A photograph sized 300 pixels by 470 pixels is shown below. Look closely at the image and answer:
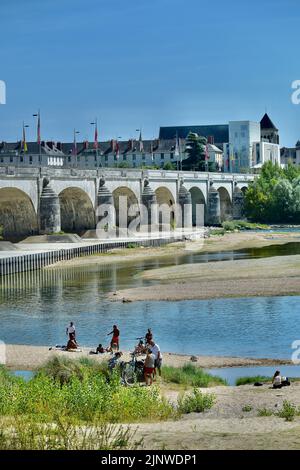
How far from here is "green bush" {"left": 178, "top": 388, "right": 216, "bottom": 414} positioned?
25141 millimetres

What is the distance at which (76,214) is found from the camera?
101 m

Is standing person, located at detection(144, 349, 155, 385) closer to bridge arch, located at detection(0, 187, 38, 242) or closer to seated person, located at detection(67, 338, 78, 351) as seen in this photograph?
seated person, located at detection(67, 338, 78, 351)

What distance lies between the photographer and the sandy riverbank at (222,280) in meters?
52.6

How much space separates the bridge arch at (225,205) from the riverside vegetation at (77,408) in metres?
120

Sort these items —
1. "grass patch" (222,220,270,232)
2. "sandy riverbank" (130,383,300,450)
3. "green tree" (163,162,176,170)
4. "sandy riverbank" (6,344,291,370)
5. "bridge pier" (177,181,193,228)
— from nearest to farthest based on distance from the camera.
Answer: "sandy riverbank" (130,383,300,450) → "sandy riverbank" (6,344,291,370) → "grass patch" (222,220,270,232) → "bridge pier" (177,181,193,228) → "green tree" (163,162,176,170)

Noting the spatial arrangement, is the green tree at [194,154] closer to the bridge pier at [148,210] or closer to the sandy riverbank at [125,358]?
the bridge pier at [148,210]

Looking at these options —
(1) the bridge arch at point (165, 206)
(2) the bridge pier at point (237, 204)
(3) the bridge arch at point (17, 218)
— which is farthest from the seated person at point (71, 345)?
(2) the bridge pier at point (237, 204)

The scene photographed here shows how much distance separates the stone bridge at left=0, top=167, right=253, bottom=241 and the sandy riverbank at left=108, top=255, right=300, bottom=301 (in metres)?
21.1

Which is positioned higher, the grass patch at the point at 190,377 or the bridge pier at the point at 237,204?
the bridge pier at the point at 237,204

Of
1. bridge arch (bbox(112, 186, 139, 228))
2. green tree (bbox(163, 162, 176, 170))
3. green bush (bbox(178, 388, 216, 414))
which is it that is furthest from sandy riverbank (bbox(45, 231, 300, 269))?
green tree (bbox(163, 162, 176, 170))

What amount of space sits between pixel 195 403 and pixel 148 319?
18.8m

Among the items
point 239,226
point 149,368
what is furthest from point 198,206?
point 149,368

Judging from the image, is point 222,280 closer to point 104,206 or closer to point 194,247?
point 194,247

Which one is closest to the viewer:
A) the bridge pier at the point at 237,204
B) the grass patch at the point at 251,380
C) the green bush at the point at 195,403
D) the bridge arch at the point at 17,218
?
the green bush at the point at 195,403
